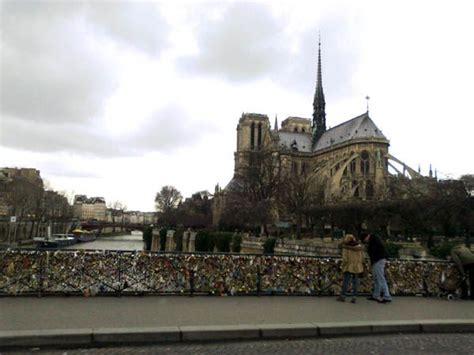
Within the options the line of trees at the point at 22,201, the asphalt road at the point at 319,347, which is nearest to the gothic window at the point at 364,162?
the line of trees at the point at 22,201

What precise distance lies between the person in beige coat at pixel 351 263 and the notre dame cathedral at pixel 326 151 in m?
50.6

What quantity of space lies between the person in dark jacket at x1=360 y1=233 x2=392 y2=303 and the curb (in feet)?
7.01

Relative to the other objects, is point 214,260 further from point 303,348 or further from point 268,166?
point 268,166

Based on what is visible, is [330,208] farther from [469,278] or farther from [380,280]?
[380,280]

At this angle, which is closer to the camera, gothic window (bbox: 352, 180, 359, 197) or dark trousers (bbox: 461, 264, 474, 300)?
dark trousers (bbox: 461, 264, 474, 300)

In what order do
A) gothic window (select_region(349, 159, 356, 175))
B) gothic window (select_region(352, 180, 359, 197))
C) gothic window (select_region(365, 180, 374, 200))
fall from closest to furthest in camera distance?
gothic window (select_region(365, 180, 374, 200))
gothic window (select_region(352, 180, 359, 197))
gothic window (select_region(349, 159, 356, 175))

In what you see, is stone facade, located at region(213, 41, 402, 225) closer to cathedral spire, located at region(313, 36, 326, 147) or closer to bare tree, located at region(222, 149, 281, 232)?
cathedral spire, located at region(313, 36, 326, 147)

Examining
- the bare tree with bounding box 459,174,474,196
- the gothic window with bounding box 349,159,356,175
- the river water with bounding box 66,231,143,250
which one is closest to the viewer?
the bare tree with bounding box 459,174,474,196

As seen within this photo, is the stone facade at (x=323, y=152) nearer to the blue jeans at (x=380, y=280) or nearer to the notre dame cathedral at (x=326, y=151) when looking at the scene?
the notre dame cathedral at (x=326, y=151)

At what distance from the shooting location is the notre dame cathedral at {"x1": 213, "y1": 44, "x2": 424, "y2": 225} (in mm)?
81625

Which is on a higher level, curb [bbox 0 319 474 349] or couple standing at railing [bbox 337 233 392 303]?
couple standing at railing [bbox 337 233 392 303]

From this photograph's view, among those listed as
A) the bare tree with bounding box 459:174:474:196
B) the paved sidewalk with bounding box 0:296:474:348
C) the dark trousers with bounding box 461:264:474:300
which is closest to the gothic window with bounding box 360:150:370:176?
the bare tree with bounding box 459:174:474:196

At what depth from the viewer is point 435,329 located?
8891 mm

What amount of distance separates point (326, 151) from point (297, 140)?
1464cm
